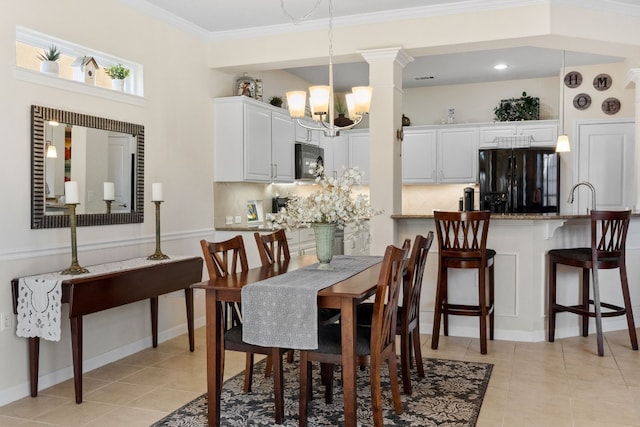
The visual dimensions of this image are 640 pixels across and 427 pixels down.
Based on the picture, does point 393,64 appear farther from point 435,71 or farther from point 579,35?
point 435,71

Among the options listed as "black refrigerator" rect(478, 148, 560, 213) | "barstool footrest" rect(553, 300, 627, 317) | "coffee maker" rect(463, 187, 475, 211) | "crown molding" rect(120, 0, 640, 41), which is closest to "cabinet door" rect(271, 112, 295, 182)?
"crown molding" rect(120, 0, 640, 41)

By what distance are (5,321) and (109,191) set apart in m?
1.15

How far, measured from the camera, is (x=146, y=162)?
181 inches

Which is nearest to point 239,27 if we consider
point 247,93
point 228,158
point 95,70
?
point 247,93

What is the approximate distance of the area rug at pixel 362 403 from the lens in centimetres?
307

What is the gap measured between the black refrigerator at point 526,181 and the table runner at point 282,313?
476 centimetres

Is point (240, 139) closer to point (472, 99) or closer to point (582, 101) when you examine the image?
point (472, 99)

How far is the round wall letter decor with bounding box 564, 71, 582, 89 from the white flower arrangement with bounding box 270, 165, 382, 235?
4.95 metres

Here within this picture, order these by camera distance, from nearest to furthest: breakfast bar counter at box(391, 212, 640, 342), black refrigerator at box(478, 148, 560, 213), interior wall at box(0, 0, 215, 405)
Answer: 1. interior wall at box(0, 0, 215, 405)
2. breakfast bar counter at box(391, 212, 640, 342)
3. black refrigerator at box(478, 148, 560, 213)

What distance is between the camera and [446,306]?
14.9 feet

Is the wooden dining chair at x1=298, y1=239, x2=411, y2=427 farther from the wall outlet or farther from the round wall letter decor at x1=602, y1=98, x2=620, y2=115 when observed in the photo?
the round wall letter decor at x1=602, y1=98, x2=620, y2=115

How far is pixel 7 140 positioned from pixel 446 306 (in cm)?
332

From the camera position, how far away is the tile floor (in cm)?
314

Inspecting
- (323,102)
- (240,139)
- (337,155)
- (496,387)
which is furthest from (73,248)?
(337,155)
